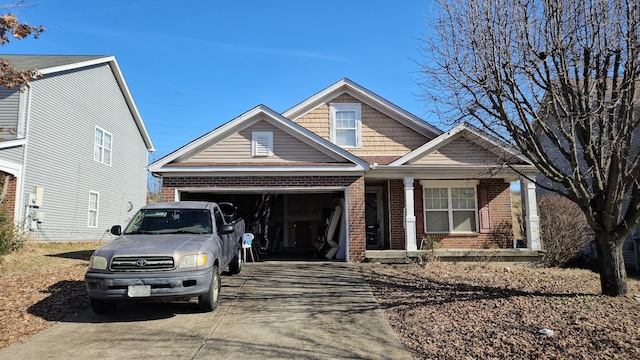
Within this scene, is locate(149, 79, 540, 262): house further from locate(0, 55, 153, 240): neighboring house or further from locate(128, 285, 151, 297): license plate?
locate(128, 285, 151, 297): license plate

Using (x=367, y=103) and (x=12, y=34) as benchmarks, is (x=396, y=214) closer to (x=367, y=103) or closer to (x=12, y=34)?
(x=367, y=103)

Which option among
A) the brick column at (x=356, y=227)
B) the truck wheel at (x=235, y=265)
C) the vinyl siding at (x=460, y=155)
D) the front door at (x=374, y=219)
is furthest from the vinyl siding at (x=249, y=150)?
the front door at (x=374, y=219)

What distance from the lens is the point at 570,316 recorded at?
6246 mm

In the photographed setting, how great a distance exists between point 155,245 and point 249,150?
687 centimetres

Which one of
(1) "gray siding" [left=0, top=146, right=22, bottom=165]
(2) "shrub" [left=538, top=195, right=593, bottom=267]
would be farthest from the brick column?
(1) "gray siding" [left=0, top=146, right=22, bottom=165]

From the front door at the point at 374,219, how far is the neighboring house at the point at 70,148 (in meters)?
11.4

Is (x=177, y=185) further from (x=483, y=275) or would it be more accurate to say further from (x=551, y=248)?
(x=551, y=248)

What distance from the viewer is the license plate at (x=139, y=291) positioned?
6012mm

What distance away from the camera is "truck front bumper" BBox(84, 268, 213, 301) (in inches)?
238

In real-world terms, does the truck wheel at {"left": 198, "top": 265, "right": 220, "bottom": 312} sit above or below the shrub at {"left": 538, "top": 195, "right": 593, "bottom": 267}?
below

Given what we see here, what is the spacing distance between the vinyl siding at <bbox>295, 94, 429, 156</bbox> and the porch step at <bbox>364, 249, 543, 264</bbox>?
13.8 ft

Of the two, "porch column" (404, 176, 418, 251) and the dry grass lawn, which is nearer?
the dry grass lawn

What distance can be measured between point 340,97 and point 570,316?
11376 millimetres

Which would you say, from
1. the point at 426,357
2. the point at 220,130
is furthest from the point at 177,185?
the point at 426,357
